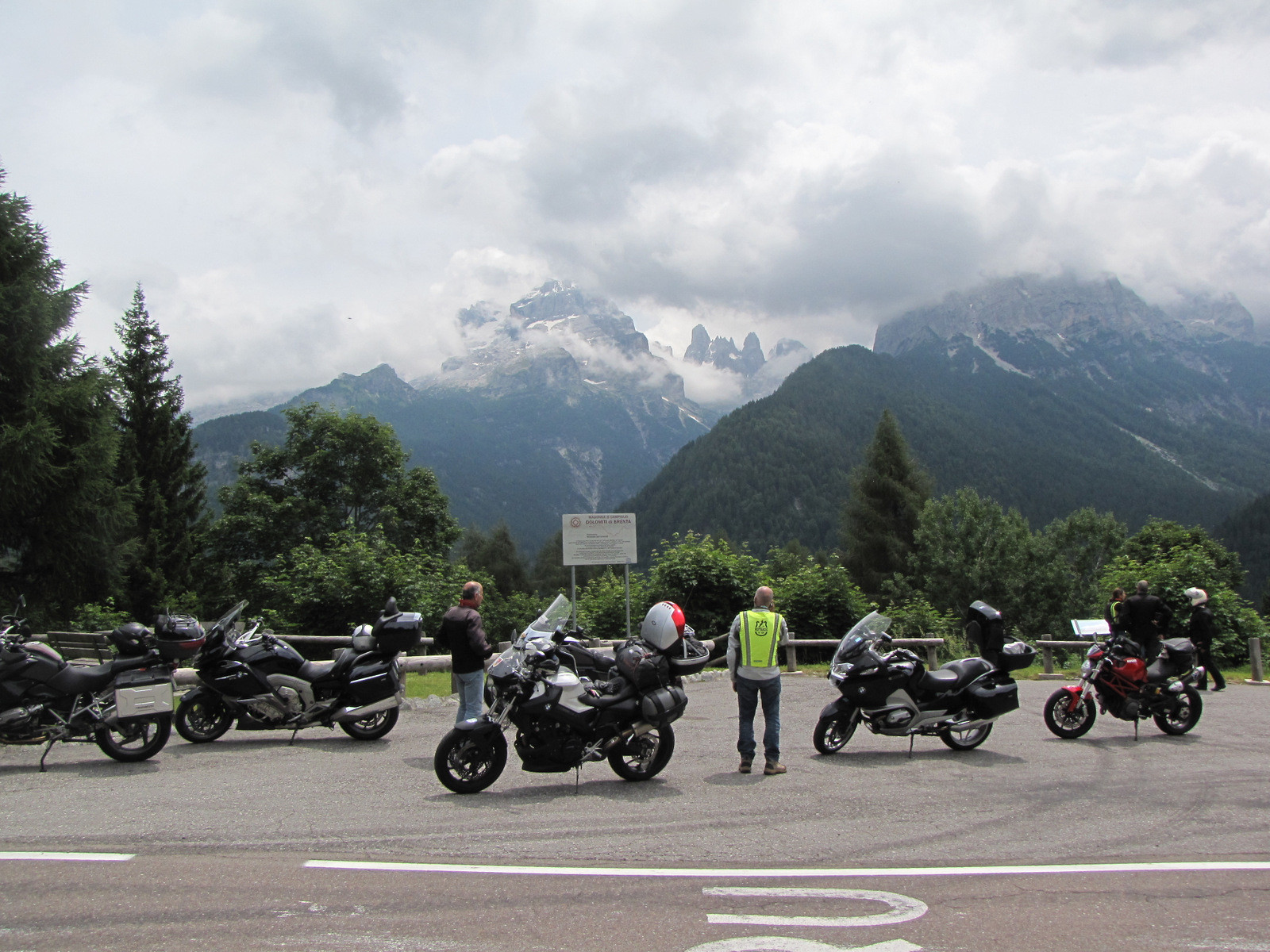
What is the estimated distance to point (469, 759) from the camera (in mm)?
7523

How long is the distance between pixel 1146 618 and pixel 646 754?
7.80 metres

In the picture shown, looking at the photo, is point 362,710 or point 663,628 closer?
point 663,628

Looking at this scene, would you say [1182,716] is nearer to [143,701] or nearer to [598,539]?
[598,539]

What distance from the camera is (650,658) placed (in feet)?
26.3

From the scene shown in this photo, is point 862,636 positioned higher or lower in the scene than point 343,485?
lower

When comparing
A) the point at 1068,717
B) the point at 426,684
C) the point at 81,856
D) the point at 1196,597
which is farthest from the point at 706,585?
the point at 81,856

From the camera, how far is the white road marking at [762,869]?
5.34m

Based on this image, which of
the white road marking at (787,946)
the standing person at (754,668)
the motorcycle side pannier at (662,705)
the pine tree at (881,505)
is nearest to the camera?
the white road marking at (787,946)

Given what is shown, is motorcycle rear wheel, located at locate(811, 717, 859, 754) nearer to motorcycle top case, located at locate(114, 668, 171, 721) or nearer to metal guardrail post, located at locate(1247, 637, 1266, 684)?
motorcycle top case, located at locate(114, 668, 171, 721)

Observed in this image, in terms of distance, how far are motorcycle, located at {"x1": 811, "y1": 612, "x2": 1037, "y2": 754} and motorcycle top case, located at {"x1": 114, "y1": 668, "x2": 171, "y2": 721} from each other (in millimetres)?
6705

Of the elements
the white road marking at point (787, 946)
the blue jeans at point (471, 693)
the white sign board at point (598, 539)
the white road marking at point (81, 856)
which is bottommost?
the white road marking at point (81, 856)

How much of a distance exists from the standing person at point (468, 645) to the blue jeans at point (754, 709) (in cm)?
257

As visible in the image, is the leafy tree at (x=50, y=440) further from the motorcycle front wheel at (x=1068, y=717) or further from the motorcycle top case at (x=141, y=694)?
the motorcycle front wheel at (x=1068, y=717)

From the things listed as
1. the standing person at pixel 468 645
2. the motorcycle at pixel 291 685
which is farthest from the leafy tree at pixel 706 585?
the standing person at pixel 468 645
